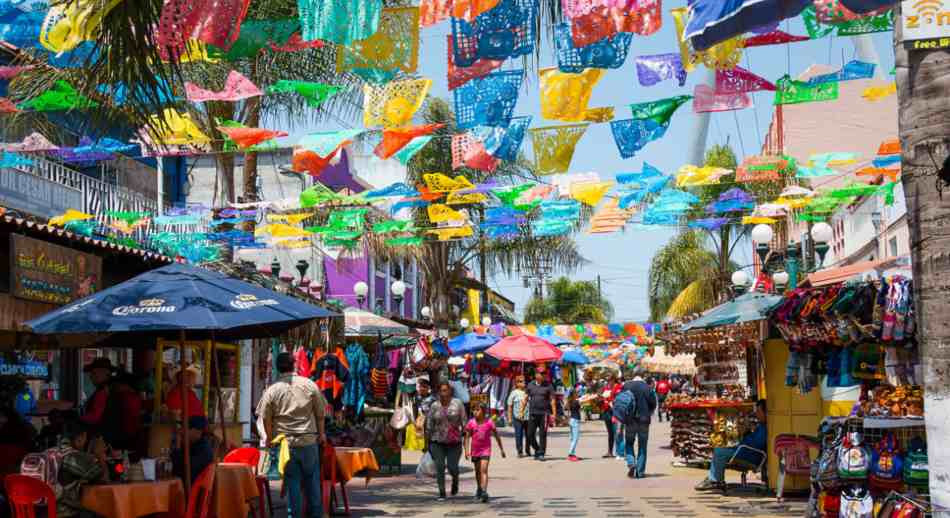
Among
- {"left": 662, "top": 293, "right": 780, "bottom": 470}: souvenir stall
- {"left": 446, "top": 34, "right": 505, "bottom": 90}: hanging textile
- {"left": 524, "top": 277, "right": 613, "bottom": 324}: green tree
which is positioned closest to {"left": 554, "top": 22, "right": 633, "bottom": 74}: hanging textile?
{"left": 446, "top": 34, "right": 505, "bottom": 90}: hanging textile

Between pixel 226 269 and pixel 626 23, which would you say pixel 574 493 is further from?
pixel 626 23

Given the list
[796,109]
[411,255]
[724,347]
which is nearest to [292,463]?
[724,347]

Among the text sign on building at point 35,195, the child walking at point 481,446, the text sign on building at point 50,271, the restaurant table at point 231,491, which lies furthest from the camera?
the text sign on building at point 35,195

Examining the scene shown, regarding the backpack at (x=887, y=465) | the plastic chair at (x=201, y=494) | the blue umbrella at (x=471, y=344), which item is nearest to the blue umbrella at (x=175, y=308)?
the plastic chair at (x=201, y=494)

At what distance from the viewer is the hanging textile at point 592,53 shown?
10.8 metres

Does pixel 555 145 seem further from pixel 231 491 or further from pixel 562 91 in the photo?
pixel 231 491

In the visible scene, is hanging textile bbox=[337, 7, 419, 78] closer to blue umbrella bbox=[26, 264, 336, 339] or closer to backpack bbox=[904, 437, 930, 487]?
blue umbrella bbox=[26, 264, 336, 339]

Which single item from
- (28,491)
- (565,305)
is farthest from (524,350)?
(565,305)

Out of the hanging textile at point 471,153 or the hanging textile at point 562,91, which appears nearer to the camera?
the hanging textile at point 562,91

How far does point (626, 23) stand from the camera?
33.3 feet

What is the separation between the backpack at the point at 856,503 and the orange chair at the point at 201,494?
218 inches

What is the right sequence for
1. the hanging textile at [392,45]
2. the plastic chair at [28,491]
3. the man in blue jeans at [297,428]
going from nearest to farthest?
the plastic chair at [28,491] → the hanging textile at [392,45] → the man in blue jeans at [297,428]

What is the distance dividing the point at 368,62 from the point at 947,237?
6.51m

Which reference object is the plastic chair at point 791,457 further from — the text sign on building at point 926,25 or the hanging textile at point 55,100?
the hanging textile at point 55,100
